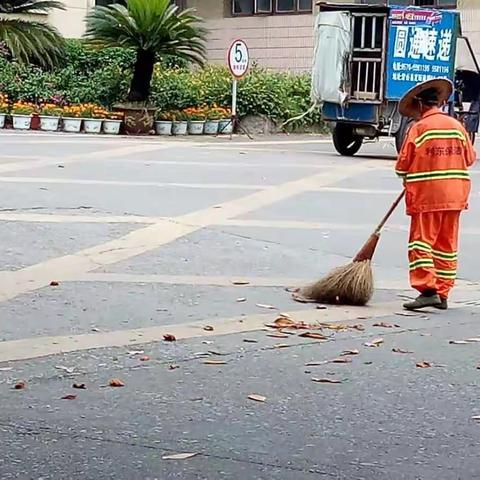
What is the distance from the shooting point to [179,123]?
25.7 metres

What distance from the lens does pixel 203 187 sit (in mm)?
14383

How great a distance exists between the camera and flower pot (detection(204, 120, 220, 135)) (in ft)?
85.7

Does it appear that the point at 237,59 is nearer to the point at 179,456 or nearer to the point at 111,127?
the point at 111,127

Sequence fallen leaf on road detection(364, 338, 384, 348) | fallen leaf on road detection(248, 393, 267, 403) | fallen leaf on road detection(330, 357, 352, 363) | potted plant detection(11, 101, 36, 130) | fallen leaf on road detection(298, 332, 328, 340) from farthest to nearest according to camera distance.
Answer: potted plant detection(11, 101, 36, 130)
fallen leaf on road detection(298, 332, 328, 340)
fallen leaf on road detection(364, 338, 384, 348)
fallen leaf on road detection(330, 357, 352, 363)
fallen leaf on road detection(248, 393, 267, 403)

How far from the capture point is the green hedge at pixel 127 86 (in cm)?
2677

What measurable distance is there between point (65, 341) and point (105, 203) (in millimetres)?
5902

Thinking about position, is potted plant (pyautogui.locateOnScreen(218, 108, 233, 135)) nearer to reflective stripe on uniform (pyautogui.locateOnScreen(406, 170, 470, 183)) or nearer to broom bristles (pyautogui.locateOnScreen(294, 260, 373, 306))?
broom bristles (pyautogui.locateOnScreen(294, 260, 373, 306))

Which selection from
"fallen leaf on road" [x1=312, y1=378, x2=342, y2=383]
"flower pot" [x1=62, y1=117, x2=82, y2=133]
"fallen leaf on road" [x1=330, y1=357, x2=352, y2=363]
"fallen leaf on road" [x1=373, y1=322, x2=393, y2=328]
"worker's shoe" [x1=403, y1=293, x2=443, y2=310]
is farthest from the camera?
"flower pot" [x1=62, y1=117, x2=82, y2=133]

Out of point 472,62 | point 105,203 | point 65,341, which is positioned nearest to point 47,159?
point 105,203

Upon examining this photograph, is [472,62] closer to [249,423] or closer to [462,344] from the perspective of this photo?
[462,344]

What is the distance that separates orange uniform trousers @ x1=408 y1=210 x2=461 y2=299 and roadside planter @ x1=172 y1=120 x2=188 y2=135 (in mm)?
17922

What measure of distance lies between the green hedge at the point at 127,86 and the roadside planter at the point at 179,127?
88 cm

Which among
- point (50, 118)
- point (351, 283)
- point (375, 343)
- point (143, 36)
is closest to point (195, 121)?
point (143, 36)

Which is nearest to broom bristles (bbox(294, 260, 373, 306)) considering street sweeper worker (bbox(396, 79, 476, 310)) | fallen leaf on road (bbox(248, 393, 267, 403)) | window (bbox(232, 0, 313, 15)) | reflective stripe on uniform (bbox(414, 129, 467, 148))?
street sweeper worker (bbox(396, 79, 476, 310))
